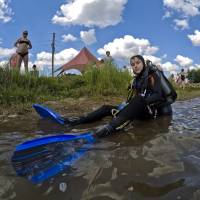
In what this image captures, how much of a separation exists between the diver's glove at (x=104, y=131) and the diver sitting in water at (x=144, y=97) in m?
0.27

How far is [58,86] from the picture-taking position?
996cm

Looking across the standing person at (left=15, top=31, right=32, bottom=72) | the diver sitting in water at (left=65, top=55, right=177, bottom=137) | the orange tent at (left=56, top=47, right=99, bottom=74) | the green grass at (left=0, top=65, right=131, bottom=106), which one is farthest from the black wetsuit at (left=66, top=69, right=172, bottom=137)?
the orange tent at (left=56, top=47, right=99, bottom=74)

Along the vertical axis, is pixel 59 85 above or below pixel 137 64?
below

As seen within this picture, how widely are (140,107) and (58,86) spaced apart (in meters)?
5.06

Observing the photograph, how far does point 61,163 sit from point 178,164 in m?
1.22

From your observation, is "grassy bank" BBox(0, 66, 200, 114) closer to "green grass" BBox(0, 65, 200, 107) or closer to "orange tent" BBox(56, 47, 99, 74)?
"green grass" BBox(0, 65, 200, 107)

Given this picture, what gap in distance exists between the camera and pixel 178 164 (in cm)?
359

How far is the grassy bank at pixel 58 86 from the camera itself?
25.7 feet

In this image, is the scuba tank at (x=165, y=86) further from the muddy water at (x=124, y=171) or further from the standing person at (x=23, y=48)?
the standing person at (x=23, y=48)

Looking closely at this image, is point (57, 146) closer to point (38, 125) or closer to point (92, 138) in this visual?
point (92, 138)

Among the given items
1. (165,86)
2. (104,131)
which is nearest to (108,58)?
(165,86)

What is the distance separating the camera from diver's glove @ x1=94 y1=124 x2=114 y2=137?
4.68m

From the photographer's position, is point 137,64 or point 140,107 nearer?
point 140,107

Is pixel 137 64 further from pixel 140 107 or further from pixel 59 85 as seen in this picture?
pixel 59 85
